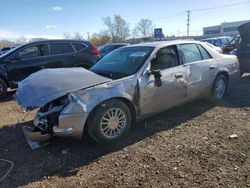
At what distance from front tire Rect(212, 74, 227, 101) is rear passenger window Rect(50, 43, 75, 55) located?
213 inches

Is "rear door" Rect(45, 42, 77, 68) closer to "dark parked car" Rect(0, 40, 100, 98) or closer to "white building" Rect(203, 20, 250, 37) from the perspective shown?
"dark parked car" Rect(0, 40, 100, 98)

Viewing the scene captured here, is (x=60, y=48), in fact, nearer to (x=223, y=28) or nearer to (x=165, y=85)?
(x=165, y=85)

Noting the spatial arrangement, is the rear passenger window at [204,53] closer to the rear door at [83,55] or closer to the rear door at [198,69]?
the rear door at [198,69]

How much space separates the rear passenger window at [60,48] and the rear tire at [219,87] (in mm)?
5407

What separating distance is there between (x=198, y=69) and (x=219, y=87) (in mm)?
1129

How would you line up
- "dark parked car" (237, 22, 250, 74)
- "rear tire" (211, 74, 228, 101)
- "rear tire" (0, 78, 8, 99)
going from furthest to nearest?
"dark parked car" (237, 22, 250, 74), "rear tire" (0, 78, 8, 99), "rear tire" (211, 74, 228, 101)

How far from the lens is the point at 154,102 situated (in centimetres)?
507

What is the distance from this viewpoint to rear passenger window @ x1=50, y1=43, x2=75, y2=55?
379 inches

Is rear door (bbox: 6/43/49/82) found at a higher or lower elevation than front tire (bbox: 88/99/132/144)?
higher

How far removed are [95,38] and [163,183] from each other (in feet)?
212

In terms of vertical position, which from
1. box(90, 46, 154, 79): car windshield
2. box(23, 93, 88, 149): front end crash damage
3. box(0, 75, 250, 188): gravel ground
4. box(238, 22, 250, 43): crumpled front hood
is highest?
box(238, 22, 250, 43): crumpled front hood

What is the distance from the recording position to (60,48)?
32.1ft

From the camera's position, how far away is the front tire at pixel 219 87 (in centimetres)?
655

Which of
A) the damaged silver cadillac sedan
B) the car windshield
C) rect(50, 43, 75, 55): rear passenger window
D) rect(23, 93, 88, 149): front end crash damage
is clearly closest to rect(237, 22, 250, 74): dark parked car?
the damaged silver cadillac sedan
